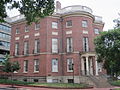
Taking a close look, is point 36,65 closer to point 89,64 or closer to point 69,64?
point 69,64

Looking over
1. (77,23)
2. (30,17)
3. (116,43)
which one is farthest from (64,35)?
(30,17)

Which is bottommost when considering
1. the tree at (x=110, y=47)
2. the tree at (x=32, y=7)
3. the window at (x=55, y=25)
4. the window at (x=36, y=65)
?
the window at (x=36, y=65)

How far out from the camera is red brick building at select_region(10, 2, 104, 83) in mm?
31297

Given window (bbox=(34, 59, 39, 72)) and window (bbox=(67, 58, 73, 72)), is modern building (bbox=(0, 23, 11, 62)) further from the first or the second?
window (bbox=(67, 58, 73, 72))

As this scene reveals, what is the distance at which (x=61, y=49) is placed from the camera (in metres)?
33.2

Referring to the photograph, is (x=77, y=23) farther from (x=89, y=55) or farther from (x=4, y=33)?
(x=4, y=33)

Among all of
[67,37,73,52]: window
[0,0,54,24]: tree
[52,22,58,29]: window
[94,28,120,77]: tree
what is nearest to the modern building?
[52,22,58,29]: window

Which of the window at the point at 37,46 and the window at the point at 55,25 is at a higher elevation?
the window at the point at 55,25

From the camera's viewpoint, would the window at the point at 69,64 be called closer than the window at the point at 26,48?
Yes

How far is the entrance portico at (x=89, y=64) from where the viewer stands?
30.5m

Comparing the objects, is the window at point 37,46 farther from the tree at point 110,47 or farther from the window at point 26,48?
the tree at point 110,47

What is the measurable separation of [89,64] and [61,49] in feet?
19.5

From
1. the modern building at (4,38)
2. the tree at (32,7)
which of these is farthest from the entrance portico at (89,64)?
the modern building at (4,38)

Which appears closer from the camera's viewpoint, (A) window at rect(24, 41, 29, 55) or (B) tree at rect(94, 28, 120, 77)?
(B) tree at rect(94, 28, 120, 77)
